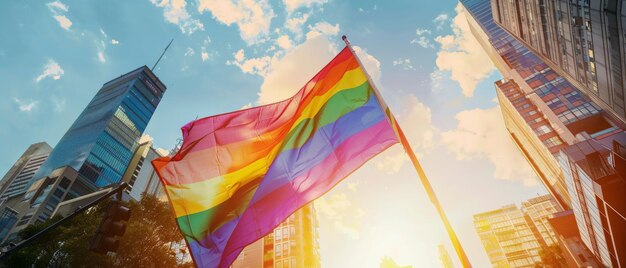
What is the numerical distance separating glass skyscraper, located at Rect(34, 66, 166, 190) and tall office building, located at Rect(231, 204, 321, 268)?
8012 cm

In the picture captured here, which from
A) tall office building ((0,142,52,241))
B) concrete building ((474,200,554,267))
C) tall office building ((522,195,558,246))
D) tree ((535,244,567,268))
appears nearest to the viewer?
tree ((535,244,567,268))

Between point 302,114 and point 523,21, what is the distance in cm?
4874

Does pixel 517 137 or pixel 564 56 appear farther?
pixel 517 137

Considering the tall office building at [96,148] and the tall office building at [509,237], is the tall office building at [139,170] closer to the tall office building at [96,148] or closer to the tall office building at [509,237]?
the tall office building at [96,148]

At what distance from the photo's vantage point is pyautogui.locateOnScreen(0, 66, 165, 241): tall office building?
93.4m

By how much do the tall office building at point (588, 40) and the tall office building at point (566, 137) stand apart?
15.7 ft

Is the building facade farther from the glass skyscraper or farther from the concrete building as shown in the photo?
the glass skyscraper

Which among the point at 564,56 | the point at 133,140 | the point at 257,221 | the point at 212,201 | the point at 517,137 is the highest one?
the point at 133,140

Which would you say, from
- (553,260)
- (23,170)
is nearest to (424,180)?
(553,260)

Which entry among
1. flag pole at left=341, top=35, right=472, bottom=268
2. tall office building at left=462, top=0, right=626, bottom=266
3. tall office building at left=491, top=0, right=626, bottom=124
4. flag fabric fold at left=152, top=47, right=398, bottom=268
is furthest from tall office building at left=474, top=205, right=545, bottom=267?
flag pole at left=341, top=35, right=472, bottom=268

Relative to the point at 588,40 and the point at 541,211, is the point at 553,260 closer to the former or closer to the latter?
the point at 588,40

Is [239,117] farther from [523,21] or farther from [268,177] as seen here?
[523,21]

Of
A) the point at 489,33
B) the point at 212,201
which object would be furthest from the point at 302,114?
the point at 489,33

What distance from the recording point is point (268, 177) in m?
7.50
